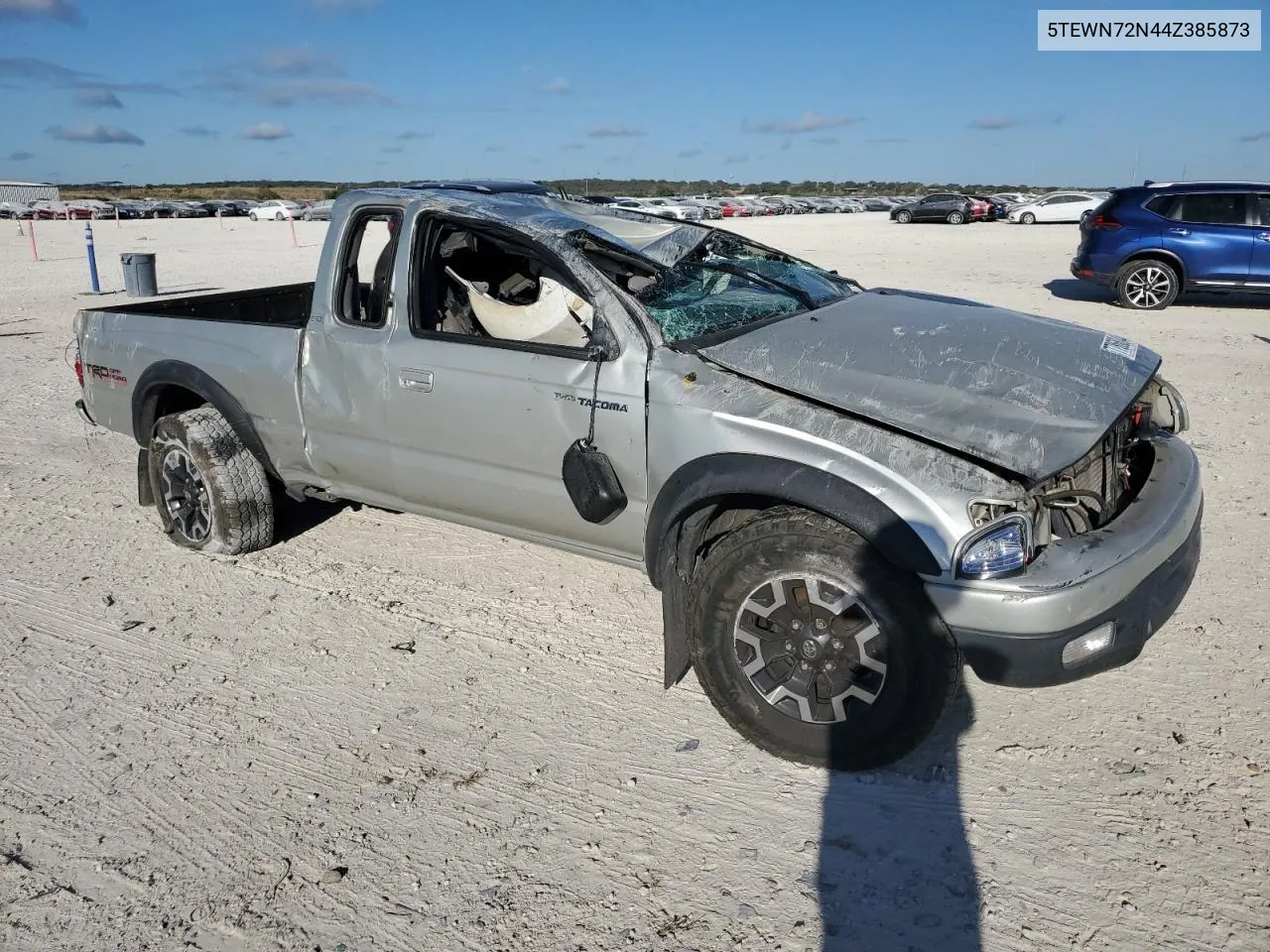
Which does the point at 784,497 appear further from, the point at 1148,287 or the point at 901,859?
the point at 1148,287

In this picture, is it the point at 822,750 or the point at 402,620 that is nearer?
the point at 822,750

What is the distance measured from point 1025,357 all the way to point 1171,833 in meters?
1.68

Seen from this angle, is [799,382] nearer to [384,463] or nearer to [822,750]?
[822,750]

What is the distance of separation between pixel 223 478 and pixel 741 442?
298cm

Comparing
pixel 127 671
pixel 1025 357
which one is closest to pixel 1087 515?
pixel 1025 357

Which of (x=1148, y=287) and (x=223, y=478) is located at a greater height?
(x=1148, y=287)

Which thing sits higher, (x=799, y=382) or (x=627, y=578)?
(x=799, y=382)

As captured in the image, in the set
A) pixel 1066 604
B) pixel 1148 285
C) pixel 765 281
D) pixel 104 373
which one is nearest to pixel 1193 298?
pixel 1148 285

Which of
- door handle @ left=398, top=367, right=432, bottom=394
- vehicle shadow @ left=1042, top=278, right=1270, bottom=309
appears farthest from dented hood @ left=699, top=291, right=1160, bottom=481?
vehicle shadow @ left=1042, top=278, right=1270, bottom=309

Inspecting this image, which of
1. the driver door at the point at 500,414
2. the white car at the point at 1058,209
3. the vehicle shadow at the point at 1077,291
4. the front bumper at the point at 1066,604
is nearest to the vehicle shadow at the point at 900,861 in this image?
the front bumper at the point at 1066,604

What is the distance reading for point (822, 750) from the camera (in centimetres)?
321

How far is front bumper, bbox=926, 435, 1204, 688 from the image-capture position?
9.13ft

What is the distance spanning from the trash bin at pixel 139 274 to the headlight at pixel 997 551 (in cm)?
1489

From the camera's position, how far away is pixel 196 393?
16.0 feet
